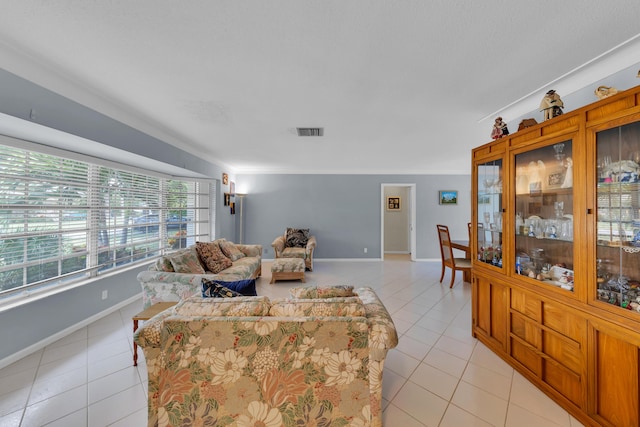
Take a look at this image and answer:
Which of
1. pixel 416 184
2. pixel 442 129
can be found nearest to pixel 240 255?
pixel 442 129

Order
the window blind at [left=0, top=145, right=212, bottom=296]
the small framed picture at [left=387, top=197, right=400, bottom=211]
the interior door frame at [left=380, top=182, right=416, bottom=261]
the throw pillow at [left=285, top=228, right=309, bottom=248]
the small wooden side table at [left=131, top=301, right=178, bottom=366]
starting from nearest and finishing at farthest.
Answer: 1. the small wooden side table at [left=131, top=301, right=178, bottom=366]
2. the window blind at [left=0, top=145, right=212, bottom=296]
3. the throw pillow at [left=285, top=228, right=309, bottom=248]
4. the interior door frame at [left=380, top=182, right=416, bottom=261]
5. the small framed picture at [left=387, top=197, right=400, bottom=211]

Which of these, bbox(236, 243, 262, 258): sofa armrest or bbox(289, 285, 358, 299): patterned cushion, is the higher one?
bbox(289, 285, 358, 299): patterned cushion

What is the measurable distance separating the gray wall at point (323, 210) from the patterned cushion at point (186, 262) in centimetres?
291

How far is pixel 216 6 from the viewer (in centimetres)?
124

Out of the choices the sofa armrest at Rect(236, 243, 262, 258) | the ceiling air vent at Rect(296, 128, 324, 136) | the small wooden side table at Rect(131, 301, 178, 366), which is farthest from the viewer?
the sofa armrest at Rect(236, 243, 262, 258)

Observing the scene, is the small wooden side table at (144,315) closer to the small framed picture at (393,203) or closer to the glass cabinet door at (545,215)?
the glass cabinet door at (545,215)

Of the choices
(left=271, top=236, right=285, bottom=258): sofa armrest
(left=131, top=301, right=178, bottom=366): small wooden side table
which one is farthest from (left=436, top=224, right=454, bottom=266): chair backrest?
(left=131, top=301, right=178, bottom=366): small wooden side table

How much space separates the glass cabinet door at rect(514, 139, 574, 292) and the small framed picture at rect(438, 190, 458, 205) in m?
4.34

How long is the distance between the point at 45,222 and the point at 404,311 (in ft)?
14.4

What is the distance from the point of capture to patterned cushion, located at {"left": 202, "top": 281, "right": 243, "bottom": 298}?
176 cm

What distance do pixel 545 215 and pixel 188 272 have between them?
372cm

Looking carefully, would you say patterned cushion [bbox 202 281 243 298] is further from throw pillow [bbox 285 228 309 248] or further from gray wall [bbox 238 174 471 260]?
gray wall [bbox 238 174 471 260]

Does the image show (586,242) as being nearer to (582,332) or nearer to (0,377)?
(582,332)

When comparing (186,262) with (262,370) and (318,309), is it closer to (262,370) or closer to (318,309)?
(262,370)
